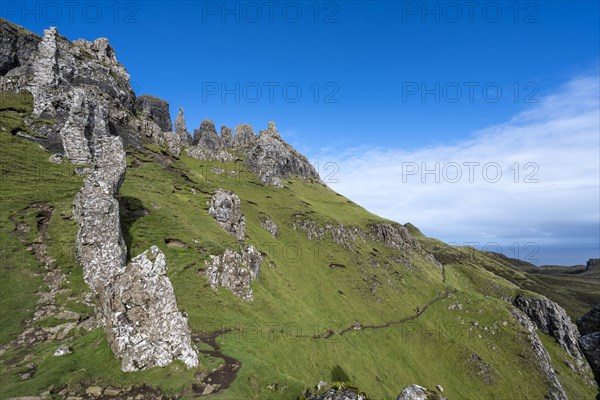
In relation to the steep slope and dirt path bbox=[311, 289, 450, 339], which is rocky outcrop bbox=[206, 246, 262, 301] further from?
dirt path bbox=[311, 289, 450, 339]

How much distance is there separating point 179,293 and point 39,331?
1597cm

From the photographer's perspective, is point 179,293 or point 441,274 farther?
point 441,274

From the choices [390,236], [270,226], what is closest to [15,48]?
[270,226]

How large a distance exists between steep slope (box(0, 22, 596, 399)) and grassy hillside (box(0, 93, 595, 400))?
0.29 m

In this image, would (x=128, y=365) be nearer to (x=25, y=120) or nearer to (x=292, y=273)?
(x=292, y=273)

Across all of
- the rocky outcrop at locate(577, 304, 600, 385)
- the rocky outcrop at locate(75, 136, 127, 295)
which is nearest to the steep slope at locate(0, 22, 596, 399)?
the rocky outcrop at locate(75, 136, 127, 295)

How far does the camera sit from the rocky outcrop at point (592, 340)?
73.0 feet

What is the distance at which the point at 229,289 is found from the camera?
1962 inches

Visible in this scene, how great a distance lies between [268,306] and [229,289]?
8.84m

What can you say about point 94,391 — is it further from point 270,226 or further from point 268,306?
point 270,226

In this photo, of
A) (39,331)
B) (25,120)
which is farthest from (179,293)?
(25,120)

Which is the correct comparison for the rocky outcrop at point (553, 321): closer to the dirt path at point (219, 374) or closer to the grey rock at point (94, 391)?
the dirt path at point (219, 374)

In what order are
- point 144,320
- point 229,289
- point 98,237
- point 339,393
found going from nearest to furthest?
point 339,393 → point 144,320 → point 98,237 → point 229,289

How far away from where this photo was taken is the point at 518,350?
120m
